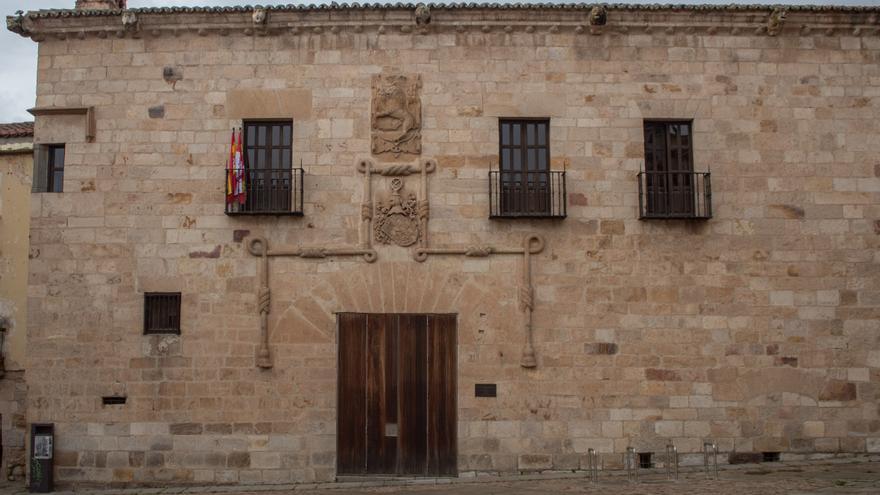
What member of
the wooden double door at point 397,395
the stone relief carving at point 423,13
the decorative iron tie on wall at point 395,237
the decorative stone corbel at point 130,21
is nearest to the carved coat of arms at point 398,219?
the decorative iron tie on wall at point 395,237

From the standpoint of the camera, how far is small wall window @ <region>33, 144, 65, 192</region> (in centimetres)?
1174

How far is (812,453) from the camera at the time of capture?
11.2 meters

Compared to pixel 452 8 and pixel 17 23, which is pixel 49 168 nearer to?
pixel 17 23

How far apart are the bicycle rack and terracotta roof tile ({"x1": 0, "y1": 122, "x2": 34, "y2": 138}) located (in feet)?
35.5

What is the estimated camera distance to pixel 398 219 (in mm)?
11500

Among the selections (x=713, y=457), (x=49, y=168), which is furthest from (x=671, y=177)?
(x=49, y=168)

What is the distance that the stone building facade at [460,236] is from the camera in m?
11.2

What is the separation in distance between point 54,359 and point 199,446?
251 centimetres

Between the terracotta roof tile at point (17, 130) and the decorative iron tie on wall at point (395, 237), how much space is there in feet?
16.1

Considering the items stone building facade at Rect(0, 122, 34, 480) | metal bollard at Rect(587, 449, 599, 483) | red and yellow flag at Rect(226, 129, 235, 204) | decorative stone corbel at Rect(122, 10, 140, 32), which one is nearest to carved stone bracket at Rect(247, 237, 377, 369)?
red and yellow flag at Rect(226, 129, 235, 204)

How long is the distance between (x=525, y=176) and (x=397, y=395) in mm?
3706

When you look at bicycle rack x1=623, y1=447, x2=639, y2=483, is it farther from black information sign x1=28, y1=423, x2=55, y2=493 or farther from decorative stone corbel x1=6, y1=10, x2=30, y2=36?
decorative stone corbel x1=6, y1=10, x2=30, y2=36

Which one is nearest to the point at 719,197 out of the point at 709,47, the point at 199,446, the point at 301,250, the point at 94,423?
the point at 709,47

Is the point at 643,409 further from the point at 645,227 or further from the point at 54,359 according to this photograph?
the point at 54,359
